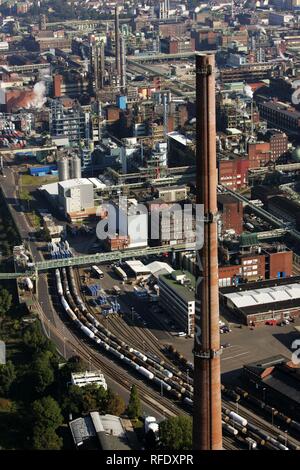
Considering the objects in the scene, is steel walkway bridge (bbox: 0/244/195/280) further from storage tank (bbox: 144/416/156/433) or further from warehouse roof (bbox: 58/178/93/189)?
storage tank (bbox: 144/416/156/433)

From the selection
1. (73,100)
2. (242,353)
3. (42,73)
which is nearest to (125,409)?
(242,353)

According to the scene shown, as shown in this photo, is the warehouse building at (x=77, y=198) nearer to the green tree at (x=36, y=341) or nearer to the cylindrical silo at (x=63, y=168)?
the cylindrical silo at (x=63, y=168)

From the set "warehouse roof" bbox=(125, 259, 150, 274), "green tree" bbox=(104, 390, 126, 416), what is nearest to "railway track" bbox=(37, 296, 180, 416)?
"green tree" bbox=(104, 390, 126, 416)

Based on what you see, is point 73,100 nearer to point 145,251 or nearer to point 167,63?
point 167,63

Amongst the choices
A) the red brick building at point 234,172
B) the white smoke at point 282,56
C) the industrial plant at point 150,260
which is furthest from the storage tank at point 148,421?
the white smoke at point 282,56

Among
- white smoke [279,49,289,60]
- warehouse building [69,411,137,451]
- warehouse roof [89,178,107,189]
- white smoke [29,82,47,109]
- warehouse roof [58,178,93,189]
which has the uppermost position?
white smoke [279,49,289,60]
